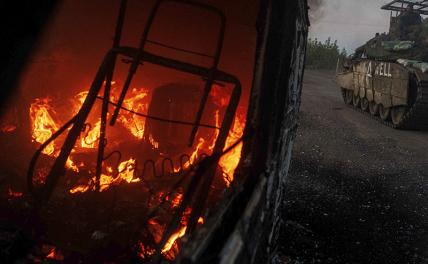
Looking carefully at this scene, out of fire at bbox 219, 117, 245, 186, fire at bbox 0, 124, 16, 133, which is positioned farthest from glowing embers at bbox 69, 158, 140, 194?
fire at bbox 0, 124, 16, 133

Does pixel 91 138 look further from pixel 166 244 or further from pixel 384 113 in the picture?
pixel 384 113

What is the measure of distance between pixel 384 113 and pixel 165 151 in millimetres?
9281

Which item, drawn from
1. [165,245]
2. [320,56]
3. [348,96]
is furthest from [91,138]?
[320,56]

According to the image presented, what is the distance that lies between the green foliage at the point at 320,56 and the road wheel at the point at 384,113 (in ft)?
46.9

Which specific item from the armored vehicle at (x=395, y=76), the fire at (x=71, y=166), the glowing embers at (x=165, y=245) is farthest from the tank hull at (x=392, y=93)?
the fire at (x=71, y=166)

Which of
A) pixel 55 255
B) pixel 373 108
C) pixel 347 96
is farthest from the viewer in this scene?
pixel 347 96

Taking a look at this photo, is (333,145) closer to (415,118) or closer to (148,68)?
(415,118)

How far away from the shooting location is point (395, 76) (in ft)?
36.8

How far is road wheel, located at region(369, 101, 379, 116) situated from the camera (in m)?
13.0

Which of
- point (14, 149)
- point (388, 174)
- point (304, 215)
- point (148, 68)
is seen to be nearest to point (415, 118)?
point (388, 174)

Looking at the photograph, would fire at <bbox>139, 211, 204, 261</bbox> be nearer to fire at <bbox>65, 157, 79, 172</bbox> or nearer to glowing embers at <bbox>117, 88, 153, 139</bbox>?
fire at <bbox>65, 157, 79, 172</bbox>

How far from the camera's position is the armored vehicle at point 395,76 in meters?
10.7

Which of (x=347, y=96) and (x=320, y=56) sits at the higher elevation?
(x=320, y=56)

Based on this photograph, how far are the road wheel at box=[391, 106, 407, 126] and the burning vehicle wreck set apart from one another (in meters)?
7.20
